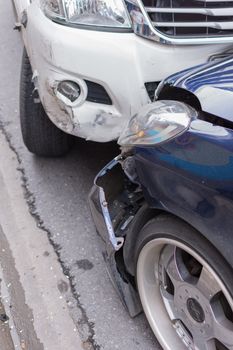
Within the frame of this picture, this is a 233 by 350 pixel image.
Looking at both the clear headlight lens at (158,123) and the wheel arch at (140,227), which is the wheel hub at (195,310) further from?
the clear headlight lens at (158,123)

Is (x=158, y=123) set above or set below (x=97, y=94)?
above

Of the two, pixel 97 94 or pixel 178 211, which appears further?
pixel 97 94

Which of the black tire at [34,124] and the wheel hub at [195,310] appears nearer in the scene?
the wheel hub at [195,310]

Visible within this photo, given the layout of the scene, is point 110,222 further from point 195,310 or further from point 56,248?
point 56,248

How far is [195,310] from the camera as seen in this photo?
2078mm

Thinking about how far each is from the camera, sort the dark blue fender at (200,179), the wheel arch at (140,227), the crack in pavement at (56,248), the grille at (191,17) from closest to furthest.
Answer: the dark blue fender at (200,179) → the wheel arch at (140,227) → the grille at (191,17) → the crack in pavement at (56,248)

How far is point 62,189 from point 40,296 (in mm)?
868

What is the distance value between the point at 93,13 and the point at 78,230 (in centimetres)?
124

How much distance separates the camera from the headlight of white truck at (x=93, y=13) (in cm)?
255

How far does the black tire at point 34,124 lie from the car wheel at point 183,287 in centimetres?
143

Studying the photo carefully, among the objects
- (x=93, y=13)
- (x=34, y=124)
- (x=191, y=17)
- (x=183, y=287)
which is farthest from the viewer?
(x=34, y=124)

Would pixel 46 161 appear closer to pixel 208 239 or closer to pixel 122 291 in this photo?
pixel 122 291

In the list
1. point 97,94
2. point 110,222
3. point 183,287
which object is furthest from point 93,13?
point 183,287

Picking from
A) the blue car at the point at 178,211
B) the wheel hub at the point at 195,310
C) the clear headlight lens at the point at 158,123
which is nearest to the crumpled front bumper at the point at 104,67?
the blue car at the point at 178,211
